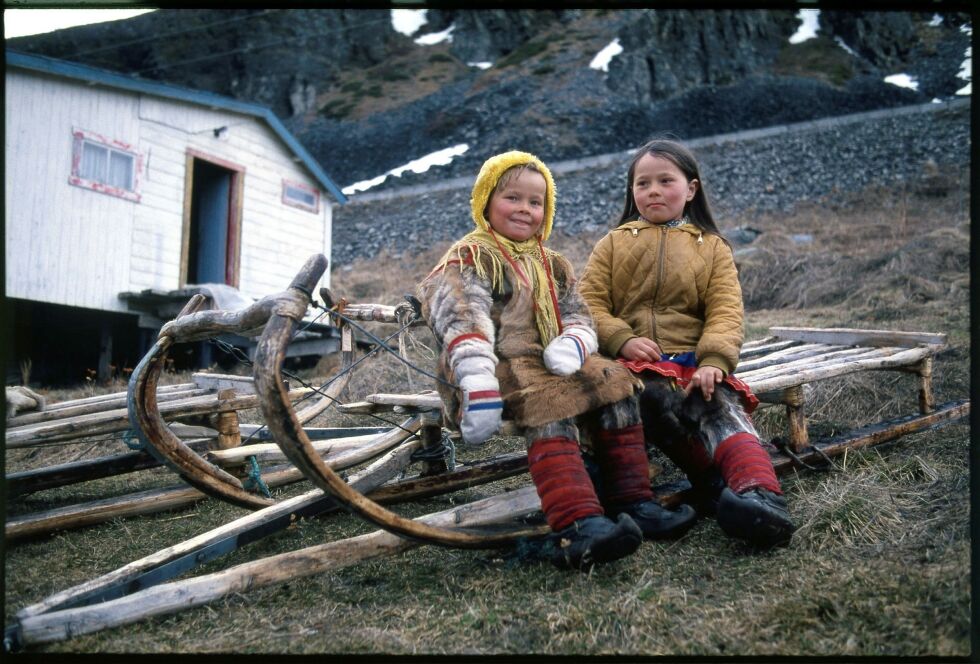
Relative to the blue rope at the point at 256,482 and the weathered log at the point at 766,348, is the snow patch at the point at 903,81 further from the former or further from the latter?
the blue rope at the point at 256,482

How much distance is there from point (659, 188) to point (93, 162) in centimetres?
867

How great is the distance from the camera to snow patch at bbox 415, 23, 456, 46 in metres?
38.5

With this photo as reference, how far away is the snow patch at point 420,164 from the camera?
2352 centimetres

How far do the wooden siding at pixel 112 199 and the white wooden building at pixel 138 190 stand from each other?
0.01 m

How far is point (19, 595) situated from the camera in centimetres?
250

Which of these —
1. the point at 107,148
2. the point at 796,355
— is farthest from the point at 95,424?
the point at 107,148

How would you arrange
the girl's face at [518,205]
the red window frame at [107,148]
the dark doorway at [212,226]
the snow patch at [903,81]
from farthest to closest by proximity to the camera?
the snow patch at [903,81] → the dark doorway at [212,226] → the red window frame at [107,148] → the girl's face at [518,205]

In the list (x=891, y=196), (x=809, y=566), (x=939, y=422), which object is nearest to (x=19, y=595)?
(x=809, y=566)

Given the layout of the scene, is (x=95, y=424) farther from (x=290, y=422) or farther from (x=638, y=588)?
(x=638, y=588)

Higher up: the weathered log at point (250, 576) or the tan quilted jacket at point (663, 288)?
the tan quilted jacket at point (663, 288)

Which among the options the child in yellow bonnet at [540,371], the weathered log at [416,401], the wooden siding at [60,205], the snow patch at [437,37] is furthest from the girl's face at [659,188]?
the snow patch at [437,37]

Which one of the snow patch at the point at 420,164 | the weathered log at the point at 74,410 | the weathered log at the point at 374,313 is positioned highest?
the snow patch at the point at 420,164

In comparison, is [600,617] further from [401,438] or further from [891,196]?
[891,196]

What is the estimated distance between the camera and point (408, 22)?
138 feet
